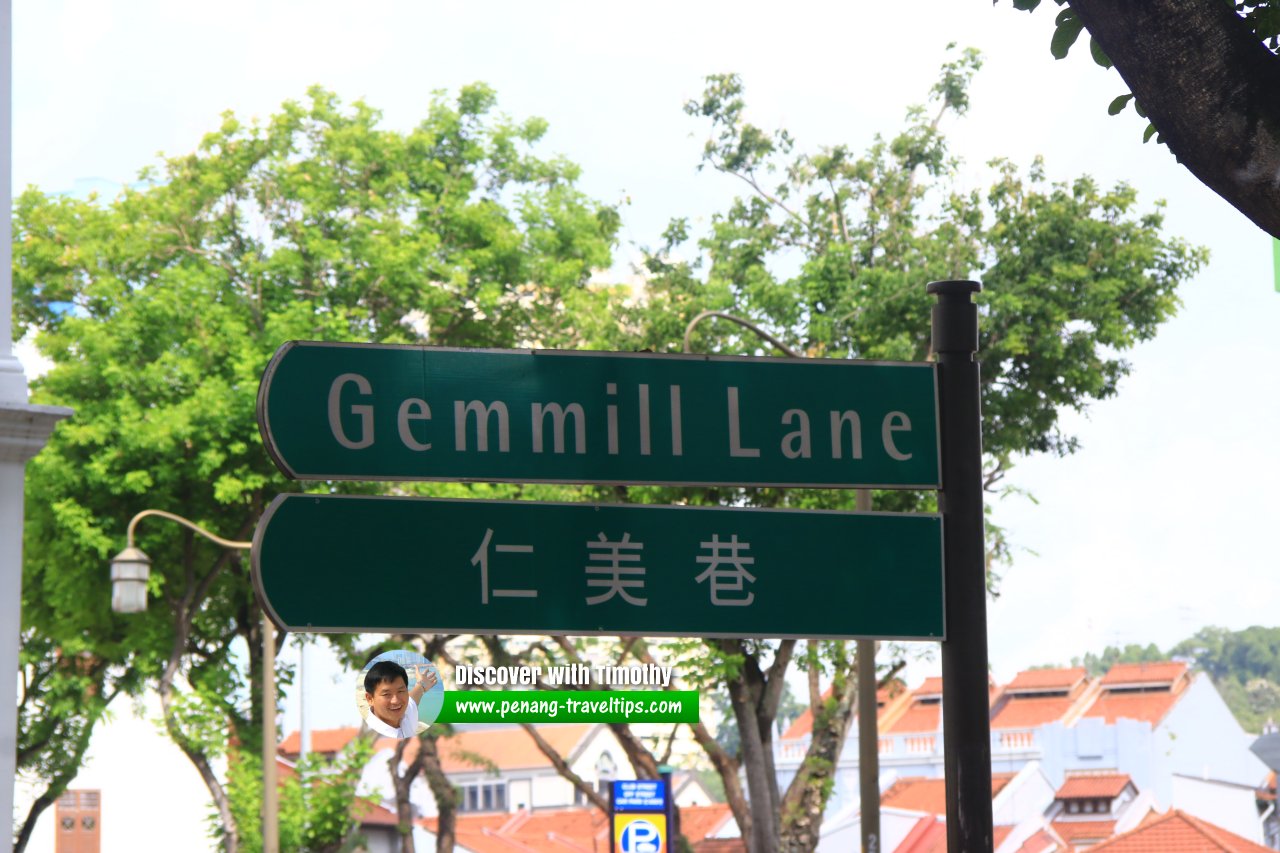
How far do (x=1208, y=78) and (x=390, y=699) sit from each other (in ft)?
54.3

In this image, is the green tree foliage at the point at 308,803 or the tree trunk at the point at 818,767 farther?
the green tree foliage at the point at 308,803

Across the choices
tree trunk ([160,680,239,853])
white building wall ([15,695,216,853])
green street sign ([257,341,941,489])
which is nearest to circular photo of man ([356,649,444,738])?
tree trunk ([160,680,239,853])

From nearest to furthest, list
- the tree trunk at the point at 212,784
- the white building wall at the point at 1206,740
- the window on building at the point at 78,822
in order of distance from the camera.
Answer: the tree trunk at the point at 212,784, the window on building at the point at 78,822, the white building wall at the point at 1206,740

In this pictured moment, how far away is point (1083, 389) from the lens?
23.5 m

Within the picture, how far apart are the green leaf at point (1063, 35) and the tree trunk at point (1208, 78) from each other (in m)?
1.61

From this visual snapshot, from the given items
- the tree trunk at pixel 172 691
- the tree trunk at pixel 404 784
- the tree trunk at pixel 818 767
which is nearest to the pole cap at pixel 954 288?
the tree trunk at pixel 818 767

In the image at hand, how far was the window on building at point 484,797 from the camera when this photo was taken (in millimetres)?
72500

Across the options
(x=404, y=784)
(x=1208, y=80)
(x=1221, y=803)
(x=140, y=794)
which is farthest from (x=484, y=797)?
(x=1208, y=80)

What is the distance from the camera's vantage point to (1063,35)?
5.22 metres

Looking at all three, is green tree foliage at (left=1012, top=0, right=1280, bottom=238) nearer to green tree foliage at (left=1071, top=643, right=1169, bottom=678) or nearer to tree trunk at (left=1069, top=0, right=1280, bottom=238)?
tree trunk at (left=1069, top=0, right=1280, bottom=238)

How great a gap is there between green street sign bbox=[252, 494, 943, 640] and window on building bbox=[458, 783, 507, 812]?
70.2m

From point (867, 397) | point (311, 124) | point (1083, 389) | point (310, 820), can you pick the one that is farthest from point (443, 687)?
point (867, 397)

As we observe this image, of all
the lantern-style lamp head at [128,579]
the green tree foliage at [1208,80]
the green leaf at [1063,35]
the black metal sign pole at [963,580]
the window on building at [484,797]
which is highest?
the green leaf at [1063,35]

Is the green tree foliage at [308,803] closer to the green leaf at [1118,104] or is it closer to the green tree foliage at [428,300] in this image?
the green tree foliage at [428,300]
